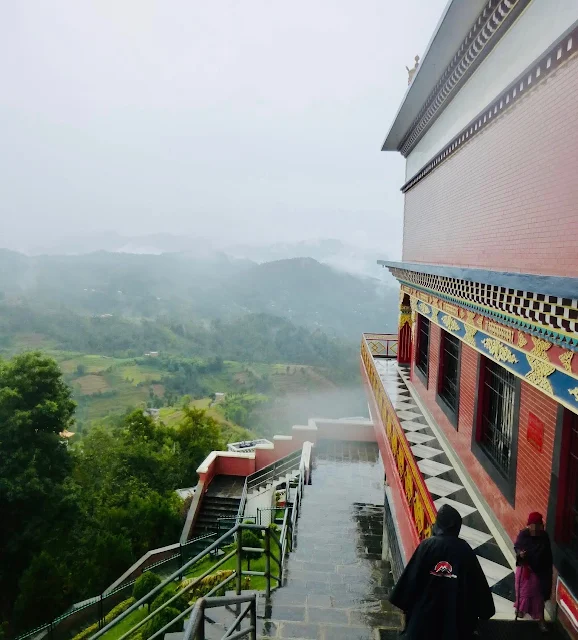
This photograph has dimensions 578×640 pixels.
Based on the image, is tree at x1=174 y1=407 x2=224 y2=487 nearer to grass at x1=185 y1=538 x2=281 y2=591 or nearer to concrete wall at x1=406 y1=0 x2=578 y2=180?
grass at x1=185 y1=538 x2=281 y2=591

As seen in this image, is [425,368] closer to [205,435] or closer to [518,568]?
[518,568]

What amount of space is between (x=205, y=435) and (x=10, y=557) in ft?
50.5

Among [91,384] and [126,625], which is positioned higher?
[126,625]

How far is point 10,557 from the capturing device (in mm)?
16625

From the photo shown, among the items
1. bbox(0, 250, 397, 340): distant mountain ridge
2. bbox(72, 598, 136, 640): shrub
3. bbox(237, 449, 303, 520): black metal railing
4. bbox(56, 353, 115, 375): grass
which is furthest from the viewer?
bbox(0, 250, 397, 340): distant mountain ridge

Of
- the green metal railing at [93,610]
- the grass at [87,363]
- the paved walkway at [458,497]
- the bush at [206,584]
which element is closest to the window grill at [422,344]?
the paved walkway at [458,497]

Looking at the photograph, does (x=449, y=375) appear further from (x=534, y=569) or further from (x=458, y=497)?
(x=534, y=569)

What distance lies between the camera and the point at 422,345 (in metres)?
12.5

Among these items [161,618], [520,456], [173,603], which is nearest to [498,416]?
[520,456]

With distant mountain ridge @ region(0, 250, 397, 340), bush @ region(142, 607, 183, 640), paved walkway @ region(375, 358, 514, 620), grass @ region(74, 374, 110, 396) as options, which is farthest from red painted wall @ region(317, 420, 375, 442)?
distant mountain ridge @ region(0, 250, 397, 340)

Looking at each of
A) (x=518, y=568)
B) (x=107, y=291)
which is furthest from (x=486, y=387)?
(x=107, y=291)

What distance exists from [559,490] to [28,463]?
53.4 feet

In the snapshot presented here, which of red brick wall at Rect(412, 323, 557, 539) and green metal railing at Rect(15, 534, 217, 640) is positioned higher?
red brick wall at Rect(412, 323, 557, 539)

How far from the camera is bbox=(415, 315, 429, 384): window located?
1213cm
